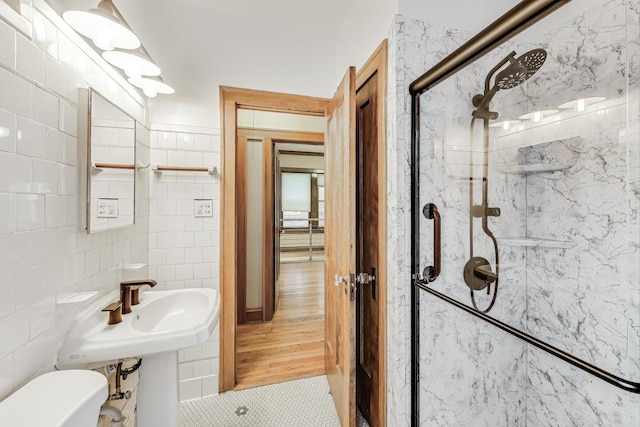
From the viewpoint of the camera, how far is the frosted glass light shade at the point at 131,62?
4.28 feet

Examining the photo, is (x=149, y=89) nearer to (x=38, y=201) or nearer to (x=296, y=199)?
(x=38, y=201)

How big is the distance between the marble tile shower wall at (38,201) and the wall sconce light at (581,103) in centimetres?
220

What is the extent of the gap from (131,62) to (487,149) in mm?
1893

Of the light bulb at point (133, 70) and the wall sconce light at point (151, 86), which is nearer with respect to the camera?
the light bulb at point (133, 70)

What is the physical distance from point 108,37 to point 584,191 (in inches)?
88.2

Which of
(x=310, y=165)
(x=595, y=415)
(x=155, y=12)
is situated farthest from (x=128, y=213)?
(x=310, y=165)

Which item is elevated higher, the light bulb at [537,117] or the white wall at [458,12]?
the white wall at [458,12]

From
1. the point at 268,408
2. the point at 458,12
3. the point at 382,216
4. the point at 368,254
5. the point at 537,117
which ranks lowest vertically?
the point at 268,408

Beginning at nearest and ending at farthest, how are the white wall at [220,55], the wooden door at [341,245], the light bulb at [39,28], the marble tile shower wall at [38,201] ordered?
the marble tile shower wall at [38,201] → the light bulb at [39,28] → the wooden door at [341,245] → the white wall at [220,55]

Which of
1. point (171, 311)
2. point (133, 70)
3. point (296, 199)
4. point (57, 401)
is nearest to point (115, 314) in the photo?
point (171, 311)

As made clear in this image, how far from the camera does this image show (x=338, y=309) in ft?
5.62

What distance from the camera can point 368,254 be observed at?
66.1 inches

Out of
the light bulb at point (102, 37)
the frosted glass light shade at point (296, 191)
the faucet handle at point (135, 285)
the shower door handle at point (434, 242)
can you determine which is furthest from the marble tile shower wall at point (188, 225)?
the frosted glass light shade at point (296, 191)

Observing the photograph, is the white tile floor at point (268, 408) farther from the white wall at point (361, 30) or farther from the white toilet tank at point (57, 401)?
the white wall at point (361, 30)
